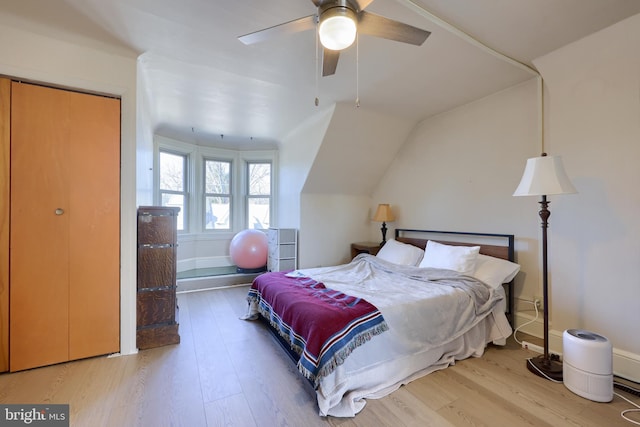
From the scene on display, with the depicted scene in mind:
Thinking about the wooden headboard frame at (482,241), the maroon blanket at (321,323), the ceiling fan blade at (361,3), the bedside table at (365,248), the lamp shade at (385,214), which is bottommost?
the maroon blanket at (321,323)

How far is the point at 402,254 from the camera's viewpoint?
3.41 m

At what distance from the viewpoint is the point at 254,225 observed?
216 inches

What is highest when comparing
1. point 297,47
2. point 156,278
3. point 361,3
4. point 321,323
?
point 297,47

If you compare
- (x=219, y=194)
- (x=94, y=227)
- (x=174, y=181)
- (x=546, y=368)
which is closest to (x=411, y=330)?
(x=546, y=368)

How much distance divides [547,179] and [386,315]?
1527 mm

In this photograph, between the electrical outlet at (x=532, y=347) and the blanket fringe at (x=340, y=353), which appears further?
the electrical outlet at (x=532, y=347)

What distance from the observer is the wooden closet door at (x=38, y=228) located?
1.96 metres

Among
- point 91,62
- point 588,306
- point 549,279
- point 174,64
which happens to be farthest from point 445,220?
point 91,62

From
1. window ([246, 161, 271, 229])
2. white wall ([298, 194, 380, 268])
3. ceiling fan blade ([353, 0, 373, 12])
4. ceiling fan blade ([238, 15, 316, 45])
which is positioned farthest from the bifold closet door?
window ([246, 161, 271, 229])

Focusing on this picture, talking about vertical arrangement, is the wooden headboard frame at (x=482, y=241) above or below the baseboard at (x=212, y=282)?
above

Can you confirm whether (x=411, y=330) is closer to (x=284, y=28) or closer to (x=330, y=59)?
(x=330, y=59)

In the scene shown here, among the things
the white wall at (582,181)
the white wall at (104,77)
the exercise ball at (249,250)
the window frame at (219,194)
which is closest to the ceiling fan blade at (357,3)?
the white wall at (104,77)

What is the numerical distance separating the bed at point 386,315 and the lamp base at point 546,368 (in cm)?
28

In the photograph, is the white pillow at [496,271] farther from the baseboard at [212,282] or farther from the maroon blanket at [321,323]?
the baseboard at [212,282]
